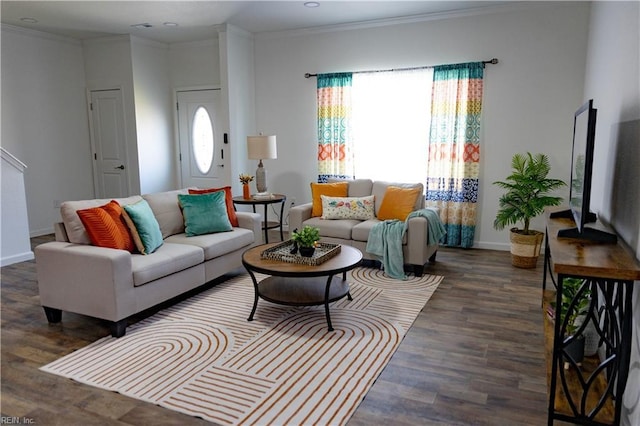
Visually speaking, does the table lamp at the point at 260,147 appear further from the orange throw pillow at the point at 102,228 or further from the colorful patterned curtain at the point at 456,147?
the orange throw pillow at the point at 102,228

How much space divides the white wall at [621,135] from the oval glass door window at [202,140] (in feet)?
16.9

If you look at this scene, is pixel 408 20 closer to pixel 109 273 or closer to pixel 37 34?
pixel 109 273

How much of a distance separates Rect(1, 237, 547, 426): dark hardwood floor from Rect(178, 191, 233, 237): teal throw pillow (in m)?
1.13

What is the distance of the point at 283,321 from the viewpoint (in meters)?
3.33

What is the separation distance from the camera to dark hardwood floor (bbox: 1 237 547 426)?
7.22ft

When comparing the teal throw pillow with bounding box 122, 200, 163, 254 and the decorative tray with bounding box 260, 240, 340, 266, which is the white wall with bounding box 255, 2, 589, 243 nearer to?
the decorative tray with bounding box 260, 240, 340, 266

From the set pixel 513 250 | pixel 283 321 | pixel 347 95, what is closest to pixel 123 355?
pixel 283 321

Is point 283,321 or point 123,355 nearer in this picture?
point 123,355

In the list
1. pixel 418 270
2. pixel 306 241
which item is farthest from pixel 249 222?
pixel 418 270

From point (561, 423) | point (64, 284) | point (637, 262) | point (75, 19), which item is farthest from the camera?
point (75, 19)

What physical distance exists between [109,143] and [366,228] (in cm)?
453

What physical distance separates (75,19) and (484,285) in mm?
5613

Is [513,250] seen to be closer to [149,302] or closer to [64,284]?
[149,302]

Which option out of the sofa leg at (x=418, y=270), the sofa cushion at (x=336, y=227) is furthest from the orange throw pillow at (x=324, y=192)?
the sofa leg at (x=418, y=270)
